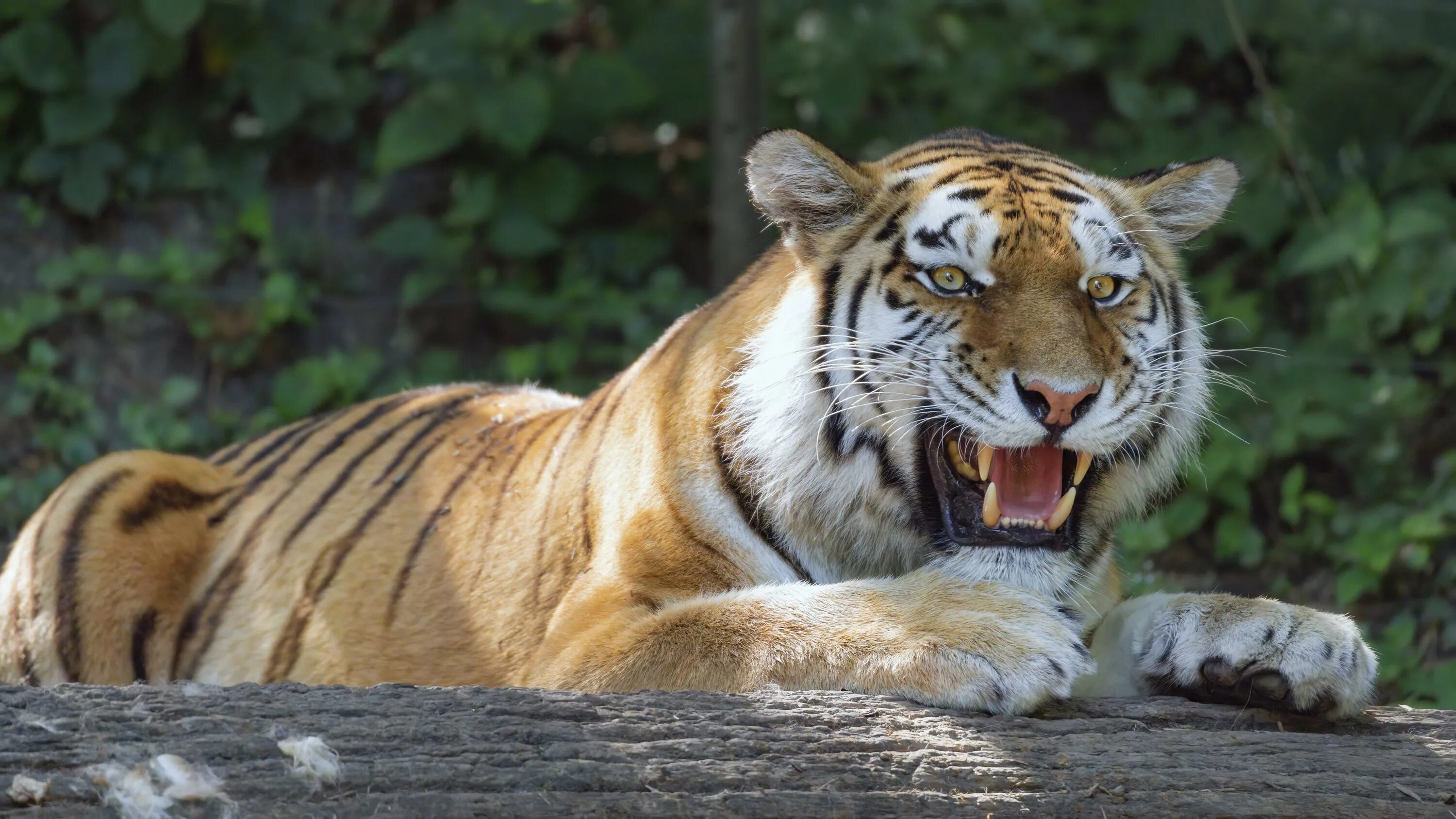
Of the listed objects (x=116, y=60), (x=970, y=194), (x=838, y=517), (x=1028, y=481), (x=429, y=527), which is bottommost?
(x=429, y=527)

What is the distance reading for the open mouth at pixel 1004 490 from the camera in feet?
7.64

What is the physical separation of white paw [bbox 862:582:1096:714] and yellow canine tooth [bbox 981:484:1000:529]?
189 mm

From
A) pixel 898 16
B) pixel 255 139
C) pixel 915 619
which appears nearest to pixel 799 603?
pixel 915 619

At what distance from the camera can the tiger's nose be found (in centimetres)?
221

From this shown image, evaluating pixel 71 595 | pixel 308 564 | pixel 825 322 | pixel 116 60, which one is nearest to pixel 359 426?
pixel 308 564

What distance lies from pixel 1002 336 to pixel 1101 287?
23 centimetres

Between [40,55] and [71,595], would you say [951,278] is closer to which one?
[71,595]

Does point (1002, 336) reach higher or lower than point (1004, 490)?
higher

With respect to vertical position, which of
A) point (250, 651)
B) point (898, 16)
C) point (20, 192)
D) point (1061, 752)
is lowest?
point (250, 651)

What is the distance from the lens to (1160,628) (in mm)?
2406

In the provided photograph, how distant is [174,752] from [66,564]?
1.55 meters

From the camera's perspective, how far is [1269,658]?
2.23 metres

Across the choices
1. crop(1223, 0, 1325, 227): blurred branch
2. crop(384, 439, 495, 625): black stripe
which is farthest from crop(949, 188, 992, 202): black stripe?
crop(1223, 0, 1325, 227): blurred branch

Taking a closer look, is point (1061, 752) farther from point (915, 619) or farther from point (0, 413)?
point (0, 413)
